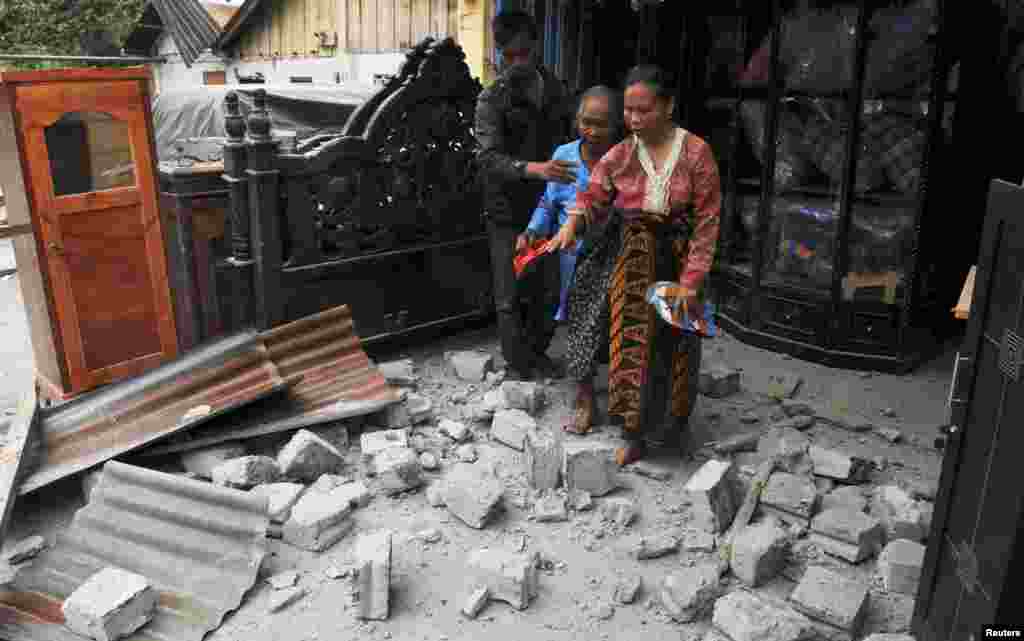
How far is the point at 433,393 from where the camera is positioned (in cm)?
506

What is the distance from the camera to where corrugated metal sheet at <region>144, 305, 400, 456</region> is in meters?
4.17

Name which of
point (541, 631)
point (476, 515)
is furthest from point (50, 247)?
point (541, 631)

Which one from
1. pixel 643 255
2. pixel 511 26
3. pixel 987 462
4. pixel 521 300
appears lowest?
pixel 521 300

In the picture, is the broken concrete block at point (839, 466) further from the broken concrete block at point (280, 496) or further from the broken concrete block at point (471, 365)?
the broken concrete block at point (280, 496)

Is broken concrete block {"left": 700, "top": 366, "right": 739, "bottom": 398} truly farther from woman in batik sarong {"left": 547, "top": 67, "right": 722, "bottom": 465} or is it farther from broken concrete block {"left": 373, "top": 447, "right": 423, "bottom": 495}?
broken concrete block {"left": 373, "top": 447, "right": 423, "bottom": 495}

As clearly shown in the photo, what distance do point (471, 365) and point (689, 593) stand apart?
2518 mm

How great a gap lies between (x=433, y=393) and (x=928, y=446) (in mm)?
2982

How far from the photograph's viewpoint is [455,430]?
4.44m

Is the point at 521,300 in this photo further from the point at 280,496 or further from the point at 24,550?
the point at 24,550

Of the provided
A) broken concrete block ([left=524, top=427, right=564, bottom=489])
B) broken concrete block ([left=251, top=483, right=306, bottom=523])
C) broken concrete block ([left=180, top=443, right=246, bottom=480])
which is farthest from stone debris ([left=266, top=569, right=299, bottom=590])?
broken concrete block ([left=524, top=427, right=564, bottom=489])

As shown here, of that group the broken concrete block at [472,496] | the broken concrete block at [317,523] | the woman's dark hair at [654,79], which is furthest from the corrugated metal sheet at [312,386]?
the woman's dark hair at [654,79]

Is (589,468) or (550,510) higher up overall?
(589,468)

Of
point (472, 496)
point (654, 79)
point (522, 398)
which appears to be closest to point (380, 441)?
point (472, 496)

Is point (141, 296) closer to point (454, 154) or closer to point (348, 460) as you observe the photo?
point (348, 460)
